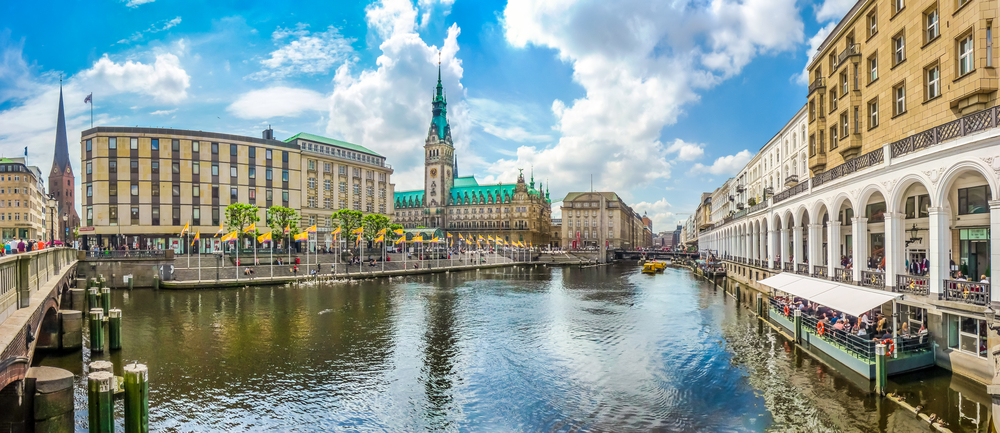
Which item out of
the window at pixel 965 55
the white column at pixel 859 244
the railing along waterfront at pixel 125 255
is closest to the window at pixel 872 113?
the window at pixel 965 55

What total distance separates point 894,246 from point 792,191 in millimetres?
18482

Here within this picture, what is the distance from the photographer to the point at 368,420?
62.5ft

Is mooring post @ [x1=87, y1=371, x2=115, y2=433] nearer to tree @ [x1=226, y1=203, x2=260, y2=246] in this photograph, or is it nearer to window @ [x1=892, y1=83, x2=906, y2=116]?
window @ [x1=892, y1=83, x2=906, y2=116]

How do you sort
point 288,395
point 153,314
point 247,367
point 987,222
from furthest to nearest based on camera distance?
1. point 153,314
2. point 247,367
3. point 987,222
4. point 288,395

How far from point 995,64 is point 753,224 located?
39674mm

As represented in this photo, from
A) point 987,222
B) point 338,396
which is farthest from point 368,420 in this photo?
point 987,222

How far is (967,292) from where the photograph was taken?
1964 cm

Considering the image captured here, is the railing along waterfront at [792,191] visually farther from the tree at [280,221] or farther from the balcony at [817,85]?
the tree at [280,221]

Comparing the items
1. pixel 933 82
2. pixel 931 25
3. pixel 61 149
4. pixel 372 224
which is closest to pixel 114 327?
pixel 933 82

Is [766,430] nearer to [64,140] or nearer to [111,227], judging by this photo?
[111,227]

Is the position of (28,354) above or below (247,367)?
above

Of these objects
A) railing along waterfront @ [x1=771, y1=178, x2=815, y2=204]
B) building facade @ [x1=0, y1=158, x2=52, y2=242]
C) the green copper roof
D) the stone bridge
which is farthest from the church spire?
railing along waterfront @ [x1=771, y1=178, x2=815, y2=204]

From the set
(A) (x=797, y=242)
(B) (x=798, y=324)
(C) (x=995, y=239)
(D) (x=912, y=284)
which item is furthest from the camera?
(A) (x=797, y=242)

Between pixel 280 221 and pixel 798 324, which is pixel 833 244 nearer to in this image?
pixel 798 324
